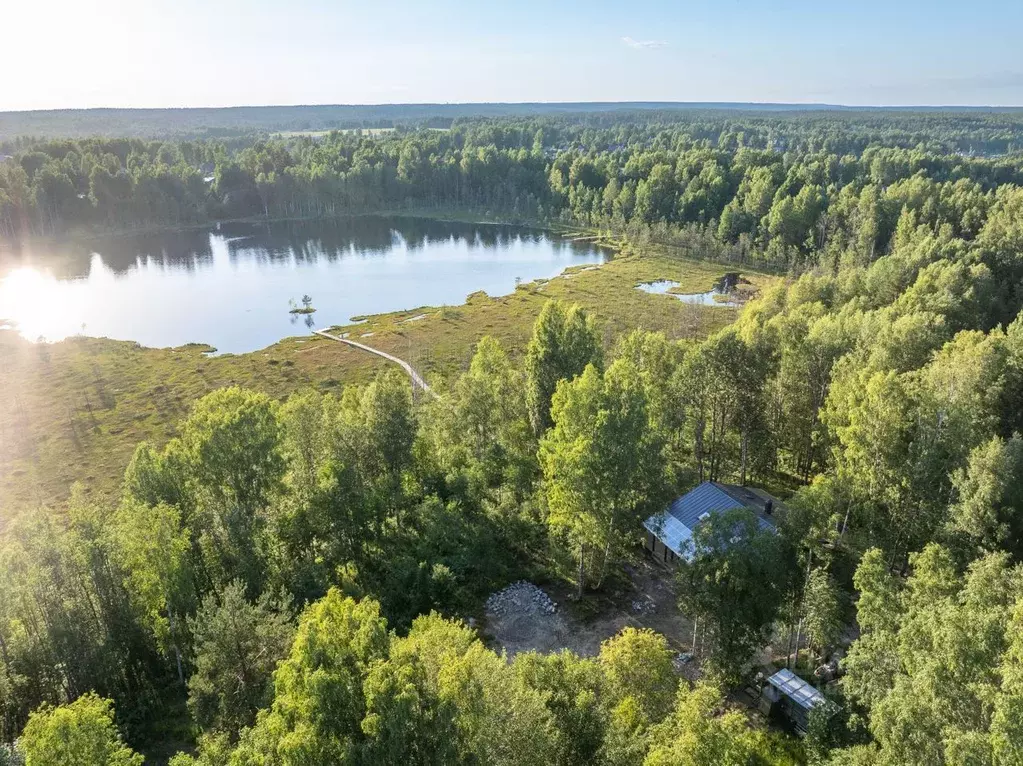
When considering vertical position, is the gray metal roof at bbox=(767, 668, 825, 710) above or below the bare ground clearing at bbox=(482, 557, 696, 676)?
above

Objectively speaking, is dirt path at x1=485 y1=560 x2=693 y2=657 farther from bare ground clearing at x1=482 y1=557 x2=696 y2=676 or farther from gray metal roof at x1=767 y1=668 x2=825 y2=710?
gray metal roof at x1=767 y1=668 x2=825 y2=710

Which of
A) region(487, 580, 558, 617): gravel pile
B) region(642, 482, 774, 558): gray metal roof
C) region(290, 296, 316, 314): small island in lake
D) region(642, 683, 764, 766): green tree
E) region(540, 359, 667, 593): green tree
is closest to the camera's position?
region(642, 683, 764, 766): green tree

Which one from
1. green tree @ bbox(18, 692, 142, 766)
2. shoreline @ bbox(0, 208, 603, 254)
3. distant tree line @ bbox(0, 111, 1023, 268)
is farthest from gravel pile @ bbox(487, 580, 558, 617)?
shoreline @ bbox(0, 208, 603, 254)

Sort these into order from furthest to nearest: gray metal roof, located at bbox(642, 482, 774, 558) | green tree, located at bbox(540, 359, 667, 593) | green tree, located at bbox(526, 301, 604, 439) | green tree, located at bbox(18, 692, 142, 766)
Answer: green tree, located at bbox(526, 301, 604, 439)
gray metal roof, located at bbox(642, 482, 774, 558)
green tree, located at bbox(540, 359, 667, 593)
green tree, located at bbox(18, 692, 142, 766)

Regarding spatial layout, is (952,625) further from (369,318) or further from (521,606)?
(369,318)

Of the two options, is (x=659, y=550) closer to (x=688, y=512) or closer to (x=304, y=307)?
(x=688, y=512)

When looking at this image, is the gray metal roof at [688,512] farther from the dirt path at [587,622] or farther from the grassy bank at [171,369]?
the grassy bank at [171,369]

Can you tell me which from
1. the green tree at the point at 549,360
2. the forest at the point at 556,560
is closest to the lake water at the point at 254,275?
the green tree at the point at 549,360
